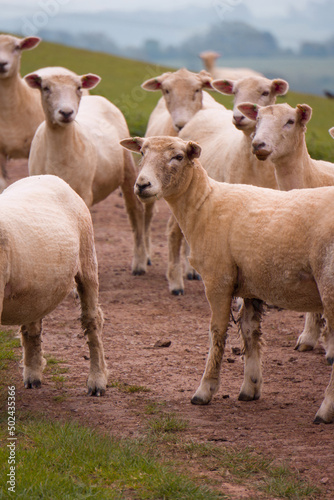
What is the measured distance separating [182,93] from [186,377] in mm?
4845

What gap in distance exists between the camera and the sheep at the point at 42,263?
15.1 feet

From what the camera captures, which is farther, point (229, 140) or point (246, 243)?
point (229, 140)

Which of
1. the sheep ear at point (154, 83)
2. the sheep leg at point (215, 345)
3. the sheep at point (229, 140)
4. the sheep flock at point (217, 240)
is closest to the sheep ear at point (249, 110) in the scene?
the sheep flock at point (217, 240)

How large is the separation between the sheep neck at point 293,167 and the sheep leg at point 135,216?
3217mm

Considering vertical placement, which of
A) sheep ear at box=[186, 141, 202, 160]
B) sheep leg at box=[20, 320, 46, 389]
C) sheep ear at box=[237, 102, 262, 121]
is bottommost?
sheep leg at box=[20, 320, 46, 389]

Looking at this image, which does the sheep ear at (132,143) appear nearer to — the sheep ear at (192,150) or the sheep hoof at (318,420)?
the sheep ear at (192,150)

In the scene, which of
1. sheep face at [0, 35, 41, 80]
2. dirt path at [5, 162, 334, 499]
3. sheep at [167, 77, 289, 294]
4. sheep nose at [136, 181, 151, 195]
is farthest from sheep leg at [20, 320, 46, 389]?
sheep face at [0, 35, 41, 80]

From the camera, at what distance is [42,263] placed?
4.77 meters

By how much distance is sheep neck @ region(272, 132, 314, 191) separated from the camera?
666 centimetres

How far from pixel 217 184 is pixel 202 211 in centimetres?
33

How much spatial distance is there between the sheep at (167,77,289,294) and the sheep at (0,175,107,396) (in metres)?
2.67

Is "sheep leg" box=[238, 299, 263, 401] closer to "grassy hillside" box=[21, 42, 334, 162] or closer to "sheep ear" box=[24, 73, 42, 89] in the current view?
"sheep ear" box=[24, 73, 42, 89]

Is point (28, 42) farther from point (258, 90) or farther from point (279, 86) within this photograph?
point (279, 86)

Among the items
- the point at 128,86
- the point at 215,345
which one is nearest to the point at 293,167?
the point at 215,345
